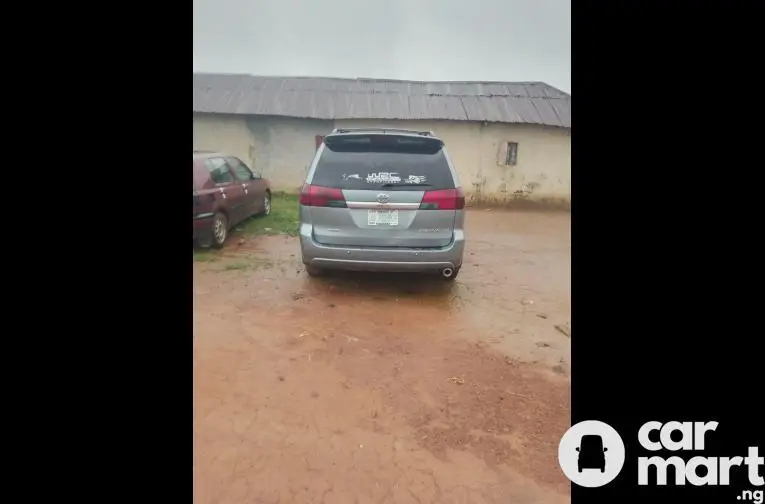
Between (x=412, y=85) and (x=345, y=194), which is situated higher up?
(x=412, y=85)

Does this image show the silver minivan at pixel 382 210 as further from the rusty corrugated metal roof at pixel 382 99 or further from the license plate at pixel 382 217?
the rusty corrugated metal roof at pixel 382 99

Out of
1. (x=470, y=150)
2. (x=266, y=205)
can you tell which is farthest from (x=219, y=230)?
(x=470, y=150)

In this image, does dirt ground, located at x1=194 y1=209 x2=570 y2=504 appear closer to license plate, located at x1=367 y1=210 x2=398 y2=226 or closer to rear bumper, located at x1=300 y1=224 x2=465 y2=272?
rear bumper, located at x1=300 y1=224 x2=465 y2=272

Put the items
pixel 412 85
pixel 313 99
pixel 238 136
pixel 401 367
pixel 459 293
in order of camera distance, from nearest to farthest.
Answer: pixel 401 367 < pixel 459 293 < pixel 238 136 < pixel 313 99 < pixel 412 85

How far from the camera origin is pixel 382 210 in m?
4.32

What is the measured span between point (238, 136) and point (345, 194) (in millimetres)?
10705

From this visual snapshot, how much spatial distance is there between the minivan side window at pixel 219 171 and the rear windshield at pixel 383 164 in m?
2.82

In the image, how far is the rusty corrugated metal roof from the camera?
13805 mm

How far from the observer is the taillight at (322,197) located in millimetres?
4359

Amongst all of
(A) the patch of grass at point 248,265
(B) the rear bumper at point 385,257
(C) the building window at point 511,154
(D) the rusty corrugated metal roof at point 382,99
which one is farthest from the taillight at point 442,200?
(C) the building window at point 511,154

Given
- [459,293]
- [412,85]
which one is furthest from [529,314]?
[412,85]

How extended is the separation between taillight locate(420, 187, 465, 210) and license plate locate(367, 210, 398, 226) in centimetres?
28

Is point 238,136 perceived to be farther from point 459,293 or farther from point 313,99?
point 459,293

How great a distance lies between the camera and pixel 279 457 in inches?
100.0
